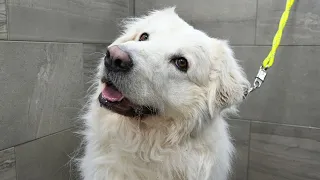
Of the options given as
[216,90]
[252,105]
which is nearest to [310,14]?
[252,105]

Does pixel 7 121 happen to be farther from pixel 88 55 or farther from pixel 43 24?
pixel 88 55

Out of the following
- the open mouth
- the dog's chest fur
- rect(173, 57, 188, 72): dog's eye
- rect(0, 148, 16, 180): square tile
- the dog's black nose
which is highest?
the dog's black nose

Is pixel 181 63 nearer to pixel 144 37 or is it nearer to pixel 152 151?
pixel 144 37

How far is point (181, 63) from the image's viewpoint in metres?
1.32

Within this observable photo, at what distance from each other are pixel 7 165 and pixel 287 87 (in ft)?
5.98

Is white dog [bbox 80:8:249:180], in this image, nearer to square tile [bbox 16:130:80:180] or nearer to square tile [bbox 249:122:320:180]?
square tile [bbox 16:130:80:180]

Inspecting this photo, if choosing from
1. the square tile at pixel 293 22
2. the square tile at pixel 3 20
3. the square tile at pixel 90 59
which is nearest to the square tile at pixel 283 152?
the square tile at pixel 293 22

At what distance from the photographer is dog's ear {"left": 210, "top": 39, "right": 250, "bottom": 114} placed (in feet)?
4.48

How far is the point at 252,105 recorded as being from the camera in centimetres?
224

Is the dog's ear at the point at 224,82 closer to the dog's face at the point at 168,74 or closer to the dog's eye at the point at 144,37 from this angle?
the dog's face at the point at 168,74

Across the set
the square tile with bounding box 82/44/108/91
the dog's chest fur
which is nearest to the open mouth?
the dog's chest fur

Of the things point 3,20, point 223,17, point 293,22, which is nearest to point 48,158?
point 3,20

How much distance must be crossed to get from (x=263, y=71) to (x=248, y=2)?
0.69 meters

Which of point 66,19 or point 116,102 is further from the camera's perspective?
point 66,19
